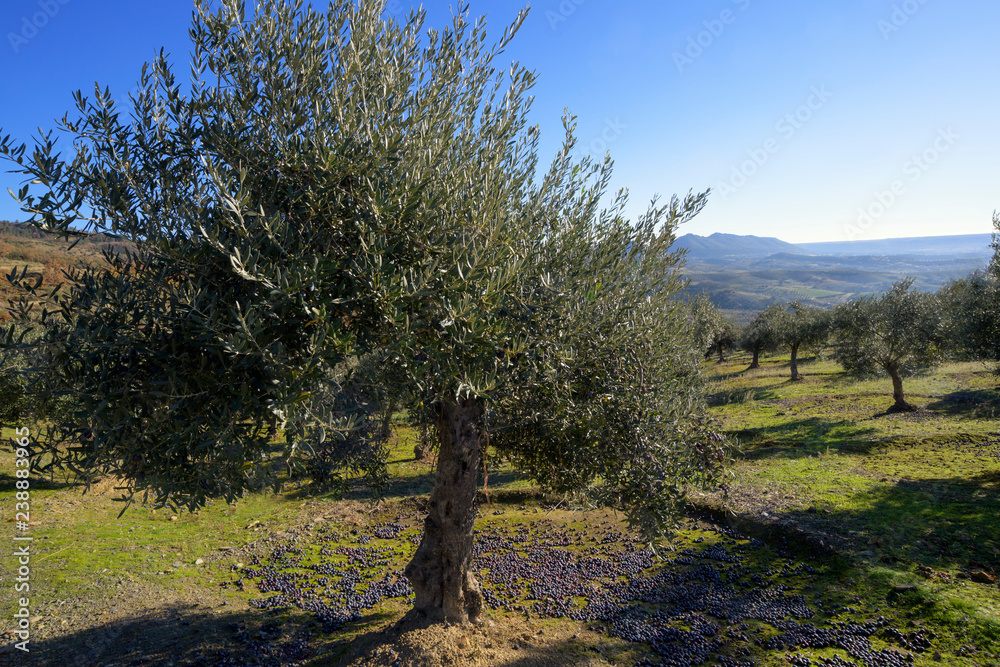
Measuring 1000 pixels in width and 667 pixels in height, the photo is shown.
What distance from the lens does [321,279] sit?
19.9 ft

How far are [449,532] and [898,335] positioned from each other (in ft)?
117

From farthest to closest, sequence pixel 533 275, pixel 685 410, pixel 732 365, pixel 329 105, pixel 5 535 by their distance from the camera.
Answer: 1. pixel 732 365
2. pixel 5 535
3. pixel 685 410
4. pixel 533 275
5. pixel 329 105

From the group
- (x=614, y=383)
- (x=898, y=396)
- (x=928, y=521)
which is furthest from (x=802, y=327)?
(x=614, y=383)

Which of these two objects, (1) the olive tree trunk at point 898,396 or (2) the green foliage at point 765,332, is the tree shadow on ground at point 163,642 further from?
(2) the green foliage at point 765,332

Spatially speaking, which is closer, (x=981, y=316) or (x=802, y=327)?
(x=981, y=316)

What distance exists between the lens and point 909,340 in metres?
31.5

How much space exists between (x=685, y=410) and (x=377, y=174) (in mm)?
7248

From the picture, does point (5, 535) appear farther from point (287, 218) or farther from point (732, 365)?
point (732, 365)

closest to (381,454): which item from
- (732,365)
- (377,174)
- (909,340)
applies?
(377,174)

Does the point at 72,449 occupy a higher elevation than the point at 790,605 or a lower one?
higher

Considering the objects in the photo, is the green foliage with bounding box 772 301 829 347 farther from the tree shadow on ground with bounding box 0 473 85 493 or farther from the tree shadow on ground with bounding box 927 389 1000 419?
the tree shadow on ground with bounding box 0 473 85 493

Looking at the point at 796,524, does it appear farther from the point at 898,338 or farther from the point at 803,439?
the point at 898,338

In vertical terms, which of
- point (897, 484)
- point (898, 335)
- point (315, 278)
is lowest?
point (897, 484)

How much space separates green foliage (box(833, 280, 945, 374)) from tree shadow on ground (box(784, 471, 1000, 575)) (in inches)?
604
